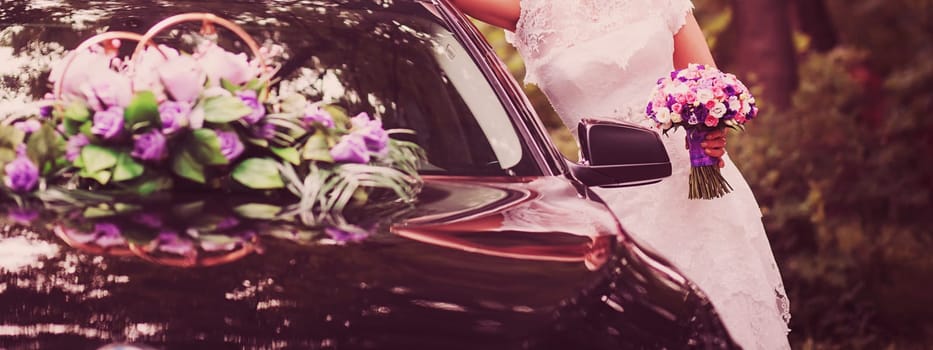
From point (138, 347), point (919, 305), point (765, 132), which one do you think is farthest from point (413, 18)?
point (765, 132)

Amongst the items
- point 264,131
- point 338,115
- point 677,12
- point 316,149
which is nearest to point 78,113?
point 264,131

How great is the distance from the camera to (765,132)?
10.7 m

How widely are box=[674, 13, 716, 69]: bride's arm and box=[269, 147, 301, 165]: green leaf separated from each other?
1974 mm

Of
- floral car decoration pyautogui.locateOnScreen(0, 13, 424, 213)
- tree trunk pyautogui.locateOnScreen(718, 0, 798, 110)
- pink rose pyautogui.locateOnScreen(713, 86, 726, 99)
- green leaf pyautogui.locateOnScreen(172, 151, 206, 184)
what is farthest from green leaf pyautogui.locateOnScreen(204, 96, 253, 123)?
tree trunk pyautogui.locateOnScreen(718, 0, 798, 110)

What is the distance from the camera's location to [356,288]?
8.73 ft

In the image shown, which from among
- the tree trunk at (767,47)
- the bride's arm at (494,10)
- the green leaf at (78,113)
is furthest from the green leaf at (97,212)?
the tree trunk at (767,47)

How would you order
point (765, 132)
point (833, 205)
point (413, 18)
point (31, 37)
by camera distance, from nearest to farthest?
point (31, 37) < point (413, 18) < point (765, 132) < point (833, 205)

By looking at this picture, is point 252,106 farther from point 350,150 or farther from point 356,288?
point 356,288

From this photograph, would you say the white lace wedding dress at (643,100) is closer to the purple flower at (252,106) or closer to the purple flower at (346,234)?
the purple flower at (252,106)

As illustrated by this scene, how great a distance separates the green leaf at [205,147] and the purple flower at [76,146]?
222mm

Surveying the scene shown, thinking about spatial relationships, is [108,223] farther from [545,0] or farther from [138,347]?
[545,0]

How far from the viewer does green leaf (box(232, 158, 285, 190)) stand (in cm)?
320

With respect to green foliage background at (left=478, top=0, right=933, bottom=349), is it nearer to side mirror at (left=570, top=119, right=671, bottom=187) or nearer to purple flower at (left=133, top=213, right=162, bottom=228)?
side mirror at (left=570, top=119, right=671, bottom=187)

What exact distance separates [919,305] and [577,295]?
21.4 feet
